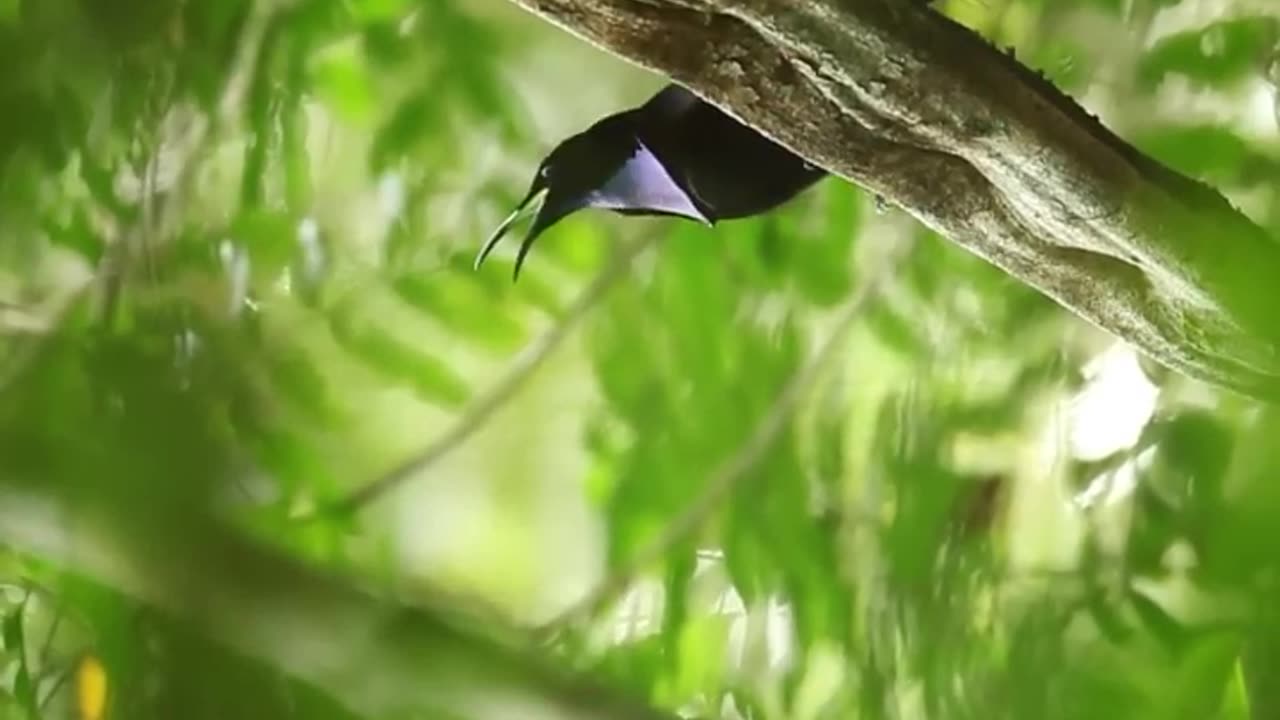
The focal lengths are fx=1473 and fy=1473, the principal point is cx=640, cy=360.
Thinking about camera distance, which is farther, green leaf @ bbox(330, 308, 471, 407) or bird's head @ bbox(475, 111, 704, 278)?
green leaf @ bbox(330, 308, 471, 407)

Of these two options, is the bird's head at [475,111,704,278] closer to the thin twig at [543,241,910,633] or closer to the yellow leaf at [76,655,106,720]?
the yellow leaf at [76,655,106,720]

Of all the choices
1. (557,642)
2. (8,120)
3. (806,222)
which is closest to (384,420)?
(557,642)

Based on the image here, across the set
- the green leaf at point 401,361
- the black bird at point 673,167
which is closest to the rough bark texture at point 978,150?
the black bird at point 673,167

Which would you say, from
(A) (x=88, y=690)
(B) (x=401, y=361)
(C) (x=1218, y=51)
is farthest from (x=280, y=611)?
(C) (x=1218, y=51)

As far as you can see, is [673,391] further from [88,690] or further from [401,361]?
[88,690]

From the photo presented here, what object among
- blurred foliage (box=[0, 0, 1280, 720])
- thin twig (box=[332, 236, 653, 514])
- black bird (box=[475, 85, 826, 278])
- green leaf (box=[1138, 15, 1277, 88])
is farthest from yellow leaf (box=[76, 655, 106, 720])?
green leaf (box=[1138, 15, 1277, 88])

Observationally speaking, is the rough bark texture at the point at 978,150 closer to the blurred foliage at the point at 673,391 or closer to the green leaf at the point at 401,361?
the blurred foliage at the point at 673,391

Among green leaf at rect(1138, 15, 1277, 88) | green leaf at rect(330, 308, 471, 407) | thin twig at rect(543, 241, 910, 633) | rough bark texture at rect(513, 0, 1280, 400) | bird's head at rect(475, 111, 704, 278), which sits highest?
rough bark texture at rect(513, 0, 1280, 400)
